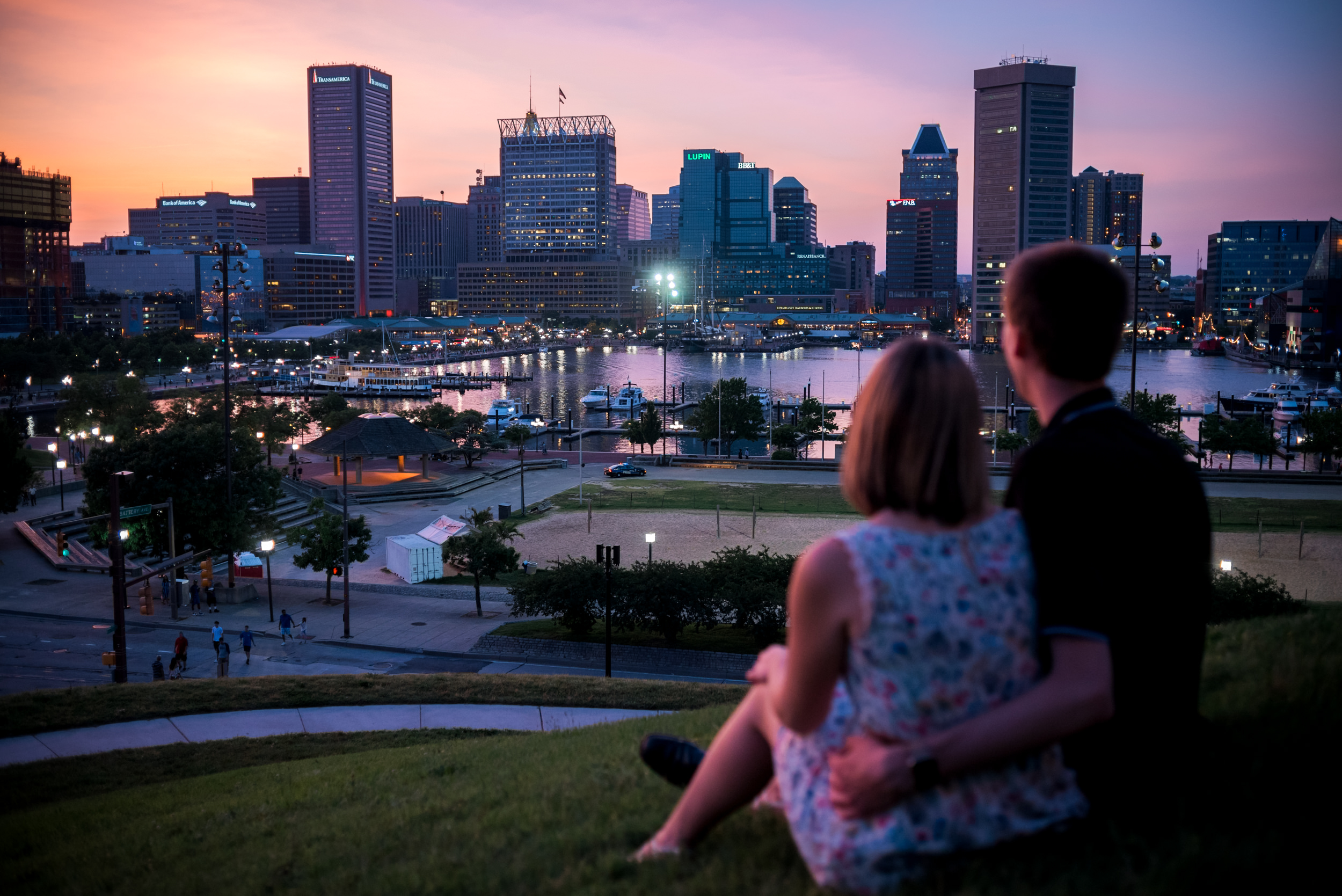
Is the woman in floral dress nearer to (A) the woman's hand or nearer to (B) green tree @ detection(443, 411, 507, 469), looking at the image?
(A) the woman's hand

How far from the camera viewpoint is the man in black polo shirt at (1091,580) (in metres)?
2.78

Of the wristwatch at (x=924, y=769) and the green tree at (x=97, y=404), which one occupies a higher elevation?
the wristwatch at (x=924, y=769)

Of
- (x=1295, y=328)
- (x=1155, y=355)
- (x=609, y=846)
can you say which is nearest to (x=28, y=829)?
(x=609, y=846)

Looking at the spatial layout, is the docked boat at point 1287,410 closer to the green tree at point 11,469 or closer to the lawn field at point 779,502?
the lawn field at point 779,502

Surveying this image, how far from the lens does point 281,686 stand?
51.5 ft

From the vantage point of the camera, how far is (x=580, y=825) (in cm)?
473

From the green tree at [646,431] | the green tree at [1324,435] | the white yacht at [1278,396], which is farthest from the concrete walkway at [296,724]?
the white yacht at [1278,396]

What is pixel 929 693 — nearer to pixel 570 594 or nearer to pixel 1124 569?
pixel 1124 569

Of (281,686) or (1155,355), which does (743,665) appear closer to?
(281,686)

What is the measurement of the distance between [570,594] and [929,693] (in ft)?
62.7

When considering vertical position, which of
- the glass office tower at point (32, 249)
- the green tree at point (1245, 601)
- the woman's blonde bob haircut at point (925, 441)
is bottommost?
the green tree at point (1245, 601)

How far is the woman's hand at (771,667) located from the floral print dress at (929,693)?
183 millimetres

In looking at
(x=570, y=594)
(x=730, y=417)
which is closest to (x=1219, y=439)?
(x=730, y=417)

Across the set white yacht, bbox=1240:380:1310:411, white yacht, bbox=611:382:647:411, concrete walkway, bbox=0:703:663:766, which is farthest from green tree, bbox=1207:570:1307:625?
white yacht, bbox=1240:380:1310:411
